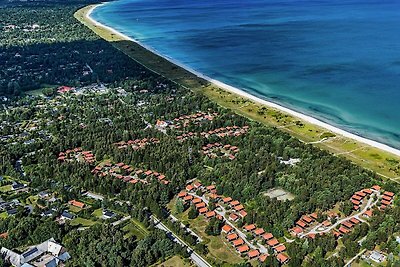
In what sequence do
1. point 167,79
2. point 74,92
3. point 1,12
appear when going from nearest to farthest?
1. point 74,92
2. point 167,79
3. point 1,12

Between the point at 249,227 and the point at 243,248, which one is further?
the point at 249,227

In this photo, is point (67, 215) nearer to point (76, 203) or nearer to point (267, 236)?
point (76, 203)

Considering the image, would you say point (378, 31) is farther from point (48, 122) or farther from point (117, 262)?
point (117, 262)

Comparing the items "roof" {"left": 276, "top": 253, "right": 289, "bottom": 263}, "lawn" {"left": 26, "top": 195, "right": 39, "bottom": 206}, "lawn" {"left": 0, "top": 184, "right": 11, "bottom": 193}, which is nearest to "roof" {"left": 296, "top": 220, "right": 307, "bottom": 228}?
"roof" {"left": 276, "top": 253, "right": 289, "bottom": 263}

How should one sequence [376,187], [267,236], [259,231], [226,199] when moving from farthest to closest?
[376,187] < [226,199] < [259,231] < [267,236]

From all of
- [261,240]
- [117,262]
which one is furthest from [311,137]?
[117,262]

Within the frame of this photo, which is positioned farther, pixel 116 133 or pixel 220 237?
pixel 116 133

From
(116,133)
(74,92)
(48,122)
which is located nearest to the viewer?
(116,133)

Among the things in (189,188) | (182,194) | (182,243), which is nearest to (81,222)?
(182,243)
